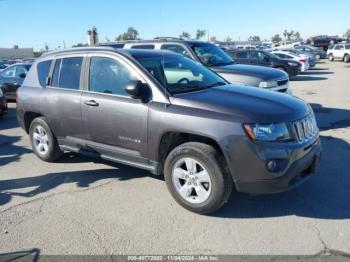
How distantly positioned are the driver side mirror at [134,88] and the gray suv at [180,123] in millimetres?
16

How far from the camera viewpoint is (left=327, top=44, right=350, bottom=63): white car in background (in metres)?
32.9

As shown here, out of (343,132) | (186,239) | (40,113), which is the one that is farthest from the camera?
(343,132)

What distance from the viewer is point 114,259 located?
3281mm

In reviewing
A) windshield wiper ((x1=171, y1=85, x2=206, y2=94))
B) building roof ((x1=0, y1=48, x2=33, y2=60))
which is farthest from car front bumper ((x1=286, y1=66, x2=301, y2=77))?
building roof ((x1=0, y1=48, x2=33, y2=60))

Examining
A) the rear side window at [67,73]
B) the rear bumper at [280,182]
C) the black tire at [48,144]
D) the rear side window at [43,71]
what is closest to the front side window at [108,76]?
the rear side window at [67,73]

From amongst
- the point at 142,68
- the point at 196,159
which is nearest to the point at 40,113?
the point at 142,68

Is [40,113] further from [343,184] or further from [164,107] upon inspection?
[343,184]

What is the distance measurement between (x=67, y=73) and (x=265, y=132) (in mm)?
3188

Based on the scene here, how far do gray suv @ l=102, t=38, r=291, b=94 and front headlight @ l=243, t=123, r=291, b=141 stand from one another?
4.17 metres

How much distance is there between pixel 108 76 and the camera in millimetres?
4809

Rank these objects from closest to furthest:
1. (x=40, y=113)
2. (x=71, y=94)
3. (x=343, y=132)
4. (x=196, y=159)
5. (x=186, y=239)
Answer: (x=186, y=239) → (x=196, y=159) → (x=71, y=94) → (x=40, y=113) → (x=343, y=132)

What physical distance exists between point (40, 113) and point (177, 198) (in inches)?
114

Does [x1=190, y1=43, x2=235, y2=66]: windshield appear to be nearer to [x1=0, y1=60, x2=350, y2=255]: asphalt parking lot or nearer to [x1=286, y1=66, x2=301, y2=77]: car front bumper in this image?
[x1=0, y1=60, x2=350, y2=255]: asphalt parking lot

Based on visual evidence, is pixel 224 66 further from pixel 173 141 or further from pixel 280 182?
→ pixel 280 182
